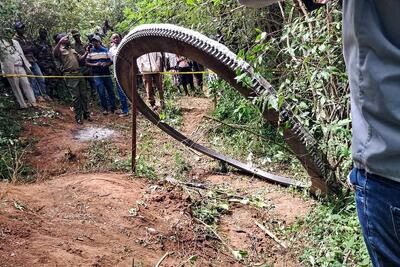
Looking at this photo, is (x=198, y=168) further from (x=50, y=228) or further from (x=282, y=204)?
(x=50, y=228)

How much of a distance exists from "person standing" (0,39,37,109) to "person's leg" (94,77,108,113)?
5.00ft

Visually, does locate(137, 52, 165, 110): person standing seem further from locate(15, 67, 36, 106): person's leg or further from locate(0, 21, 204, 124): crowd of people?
locate(15, 67, 36, 106): person's leg

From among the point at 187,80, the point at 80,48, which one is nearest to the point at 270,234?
the point at 80,48

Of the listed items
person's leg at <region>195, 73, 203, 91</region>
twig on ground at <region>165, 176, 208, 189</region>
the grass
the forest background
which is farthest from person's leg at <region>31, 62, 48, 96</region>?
the grass

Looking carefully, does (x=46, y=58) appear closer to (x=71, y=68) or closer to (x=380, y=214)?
(x=71, y=68)

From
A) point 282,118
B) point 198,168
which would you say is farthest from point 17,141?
point 282,118

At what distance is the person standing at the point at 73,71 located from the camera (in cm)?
927

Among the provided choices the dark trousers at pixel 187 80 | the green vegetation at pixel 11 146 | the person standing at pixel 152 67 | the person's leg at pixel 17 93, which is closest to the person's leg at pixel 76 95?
the person's leg at pixel 17 93

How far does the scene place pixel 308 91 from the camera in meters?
3.91

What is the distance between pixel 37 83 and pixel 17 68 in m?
1.35

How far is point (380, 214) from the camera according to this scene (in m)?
0.87

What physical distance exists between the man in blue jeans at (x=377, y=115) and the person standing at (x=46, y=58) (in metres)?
10.9

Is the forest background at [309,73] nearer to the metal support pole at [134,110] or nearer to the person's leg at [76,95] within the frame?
the metal support pole at [134,110]

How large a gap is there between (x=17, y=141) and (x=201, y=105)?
15.6ft
